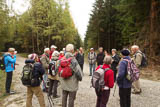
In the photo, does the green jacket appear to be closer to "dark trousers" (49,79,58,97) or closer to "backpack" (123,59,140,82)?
"backpack" (123,59,140,82)

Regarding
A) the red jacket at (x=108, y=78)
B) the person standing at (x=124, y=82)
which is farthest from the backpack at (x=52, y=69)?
the person standing at (x=124, y=82)

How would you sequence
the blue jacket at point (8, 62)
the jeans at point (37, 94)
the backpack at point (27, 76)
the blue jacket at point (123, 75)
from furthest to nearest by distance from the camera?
the blue jacket at point (8, 62)
the jeans at point (37, 94)
the backpack at point (27, 76)
the blue jacket at point (123, 75)

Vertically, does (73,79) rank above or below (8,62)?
below

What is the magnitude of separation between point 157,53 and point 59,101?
48.6 feet

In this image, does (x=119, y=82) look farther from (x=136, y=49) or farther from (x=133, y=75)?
(x=136, y=49)

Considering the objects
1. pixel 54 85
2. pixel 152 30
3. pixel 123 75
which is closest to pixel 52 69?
pixel 54 85

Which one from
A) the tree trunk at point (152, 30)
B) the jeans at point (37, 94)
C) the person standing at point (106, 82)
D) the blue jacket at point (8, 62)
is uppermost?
the tree trunk at point (152, 30)

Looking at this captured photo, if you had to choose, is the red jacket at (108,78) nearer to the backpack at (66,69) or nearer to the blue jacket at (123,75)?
the blue jacket at (123,75)

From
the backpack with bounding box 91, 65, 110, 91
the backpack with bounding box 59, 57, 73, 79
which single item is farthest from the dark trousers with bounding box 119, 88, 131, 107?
the backpack with bounding box 59, 57, 73, 79

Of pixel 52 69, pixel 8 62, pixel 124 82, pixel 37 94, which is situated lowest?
pixel 37 94

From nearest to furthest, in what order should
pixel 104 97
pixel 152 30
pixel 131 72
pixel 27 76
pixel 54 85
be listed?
pixel 104 97 → pixel 131 72 → pixel 27 76 → pixel 54 85 → pixel 152 30

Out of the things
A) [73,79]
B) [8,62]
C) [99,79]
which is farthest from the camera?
[8,62]

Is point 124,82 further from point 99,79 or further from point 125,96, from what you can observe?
point 99,79

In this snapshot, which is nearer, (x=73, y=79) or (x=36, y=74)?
(x=73, y=79)
